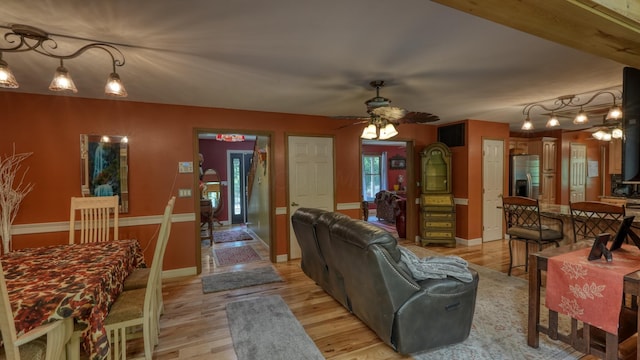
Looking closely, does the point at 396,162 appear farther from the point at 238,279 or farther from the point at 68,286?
the point at 68,286

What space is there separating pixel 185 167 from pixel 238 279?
5.63 feet

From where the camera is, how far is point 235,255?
16.5ft

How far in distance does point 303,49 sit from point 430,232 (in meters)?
4.30

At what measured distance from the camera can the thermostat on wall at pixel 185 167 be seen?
4059 mm

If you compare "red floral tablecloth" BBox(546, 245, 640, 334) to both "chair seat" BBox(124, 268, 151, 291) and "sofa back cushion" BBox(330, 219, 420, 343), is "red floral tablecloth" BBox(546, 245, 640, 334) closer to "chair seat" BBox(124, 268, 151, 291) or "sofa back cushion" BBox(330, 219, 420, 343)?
"sofa back cushion" BBox(330, 219, 420, 343)

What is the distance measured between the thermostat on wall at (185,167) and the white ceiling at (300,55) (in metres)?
0.83

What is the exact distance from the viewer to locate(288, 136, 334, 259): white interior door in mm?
4707

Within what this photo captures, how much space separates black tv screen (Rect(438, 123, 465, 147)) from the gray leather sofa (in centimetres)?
385

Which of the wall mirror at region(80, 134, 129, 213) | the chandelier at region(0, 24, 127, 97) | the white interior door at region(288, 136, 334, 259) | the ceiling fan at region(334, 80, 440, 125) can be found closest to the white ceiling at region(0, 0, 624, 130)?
the chandelier at region(0, 24, 127, 97)

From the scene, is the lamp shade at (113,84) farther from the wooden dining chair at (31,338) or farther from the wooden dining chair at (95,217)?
the wooden dining chair at (95,217)

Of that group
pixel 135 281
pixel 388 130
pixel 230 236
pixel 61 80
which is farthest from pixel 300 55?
pixel 230 236

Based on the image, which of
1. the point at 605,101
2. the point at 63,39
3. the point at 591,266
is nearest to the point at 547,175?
the point at 605,101

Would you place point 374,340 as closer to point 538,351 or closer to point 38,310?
point 538,351

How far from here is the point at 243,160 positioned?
8.22 meters
